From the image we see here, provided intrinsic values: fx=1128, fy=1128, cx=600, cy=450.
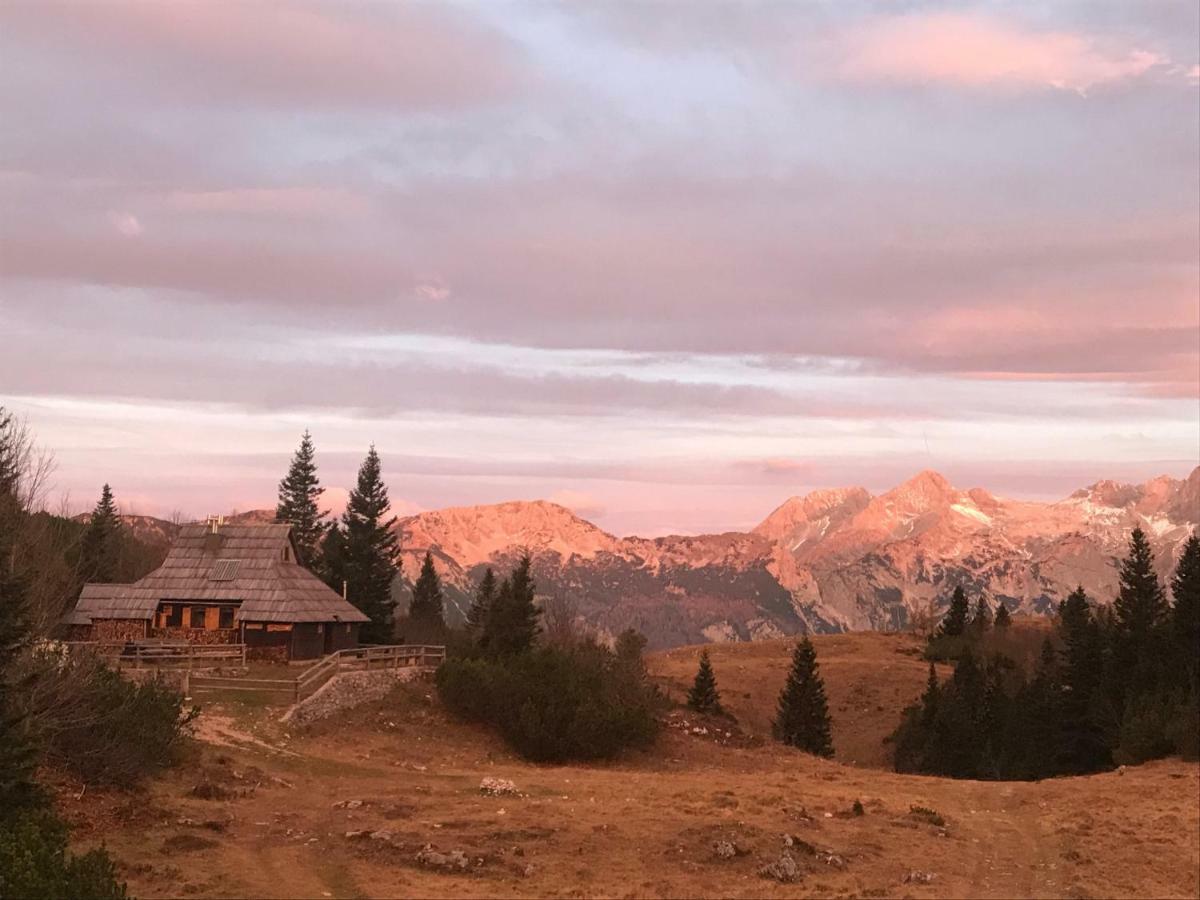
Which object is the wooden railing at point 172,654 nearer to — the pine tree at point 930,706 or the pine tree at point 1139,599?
the pine tree at point 930,706

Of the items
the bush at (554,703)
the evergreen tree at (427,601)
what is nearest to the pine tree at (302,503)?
the evergreen tree at (427,601)

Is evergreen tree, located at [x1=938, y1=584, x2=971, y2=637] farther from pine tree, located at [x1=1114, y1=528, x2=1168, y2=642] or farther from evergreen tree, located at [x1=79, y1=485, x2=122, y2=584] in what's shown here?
evergreen tree, located at [x1=79, y1=485, x2=122, y2=584]

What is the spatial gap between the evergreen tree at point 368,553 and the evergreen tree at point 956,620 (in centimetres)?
5584

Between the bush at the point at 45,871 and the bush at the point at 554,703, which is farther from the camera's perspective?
the bush at the point at 554,703

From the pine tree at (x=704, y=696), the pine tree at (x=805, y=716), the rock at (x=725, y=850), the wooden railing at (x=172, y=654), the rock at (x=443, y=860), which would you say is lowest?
the pine tree at (x=805, y=716)

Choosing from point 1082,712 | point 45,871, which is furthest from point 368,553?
point 45,871

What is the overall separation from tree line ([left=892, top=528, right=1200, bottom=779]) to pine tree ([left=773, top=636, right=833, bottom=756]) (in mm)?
5751

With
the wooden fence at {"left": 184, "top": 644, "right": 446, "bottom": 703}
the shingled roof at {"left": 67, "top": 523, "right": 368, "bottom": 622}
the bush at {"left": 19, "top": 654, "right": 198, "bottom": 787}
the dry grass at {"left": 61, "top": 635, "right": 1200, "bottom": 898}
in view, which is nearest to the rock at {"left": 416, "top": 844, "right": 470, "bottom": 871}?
the dry grass at {"left": 61, "top": 635, "right": 1200, "bottom": 898}

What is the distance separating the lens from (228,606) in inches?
2108

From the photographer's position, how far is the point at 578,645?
51344 millimetres

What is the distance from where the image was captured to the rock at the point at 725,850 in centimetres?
2425

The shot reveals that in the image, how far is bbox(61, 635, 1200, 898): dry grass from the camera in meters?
22.0

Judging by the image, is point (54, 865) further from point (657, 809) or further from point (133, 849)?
point (657, 809)

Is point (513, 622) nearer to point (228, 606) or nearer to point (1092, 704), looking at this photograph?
point (228, 606)
